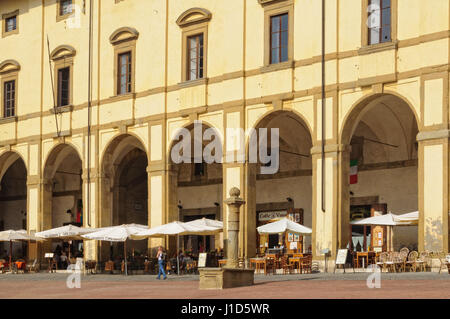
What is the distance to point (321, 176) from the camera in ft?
95.8

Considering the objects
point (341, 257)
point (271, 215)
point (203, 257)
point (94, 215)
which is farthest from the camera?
point (271, 215)

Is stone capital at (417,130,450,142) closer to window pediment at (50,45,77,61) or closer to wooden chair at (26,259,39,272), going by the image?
window pediment at (50,45,77,61)

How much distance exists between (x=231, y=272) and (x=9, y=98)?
21.5 meters

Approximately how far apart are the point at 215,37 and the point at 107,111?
Answer: 6114mm

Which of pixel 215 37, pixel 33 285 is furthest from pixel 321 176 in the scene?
pixel 33 285

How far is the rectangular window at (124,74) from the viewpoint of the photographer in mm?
36031

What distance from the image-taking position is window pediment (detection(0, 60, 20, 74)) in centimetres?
4032

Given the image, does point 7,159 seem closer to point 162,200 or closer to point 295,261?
point 162,200

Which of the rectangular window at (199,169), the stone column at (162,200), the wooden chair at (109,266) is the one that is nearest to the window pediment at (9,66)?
the rectangular window at (199,169)

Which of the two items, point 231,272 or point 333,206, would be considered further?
point 333,206

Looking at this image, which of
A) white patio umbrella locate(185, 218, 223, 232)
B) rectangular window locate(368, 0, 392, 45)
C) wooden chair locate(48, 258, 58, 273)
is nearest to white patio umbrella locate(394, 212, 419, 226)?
rectangular window locate(368, 0, 392, 45)

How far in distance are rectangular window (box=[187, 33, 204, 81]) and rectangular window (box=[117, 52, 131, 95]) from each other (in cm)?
322

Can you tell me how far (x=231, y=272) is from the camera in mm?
22391

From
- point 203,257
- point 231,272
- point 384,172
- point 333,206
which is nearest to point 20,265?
point 203,257
